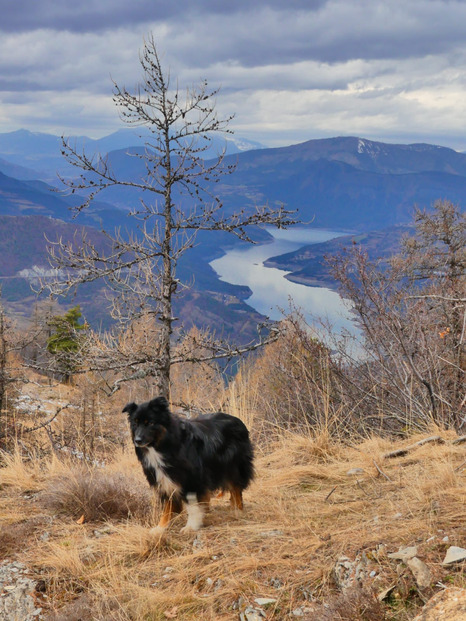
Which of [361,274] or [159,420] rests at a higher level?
[361,274]

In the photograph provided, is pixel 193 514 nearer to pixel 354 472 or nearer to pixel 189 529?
pixel 189 529

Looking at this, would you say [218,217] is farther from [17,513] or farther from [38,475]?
[17,513]

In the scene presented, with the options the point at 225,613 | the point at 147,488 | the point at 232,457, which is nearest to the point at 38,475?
the point at 147,488

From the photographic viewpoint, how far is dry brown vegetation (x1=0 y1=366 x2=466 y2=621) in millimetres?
2998

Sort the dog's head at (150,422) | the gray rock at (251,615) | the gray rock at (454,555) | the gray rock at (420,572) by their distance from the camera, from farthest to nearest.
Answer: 1. the dog's head at (150,422)
2. the gray rock at (251,615)
3. the gray rock at (454,555)
4. the gray rock at (420,572)

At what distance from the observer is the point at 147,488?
193 inches

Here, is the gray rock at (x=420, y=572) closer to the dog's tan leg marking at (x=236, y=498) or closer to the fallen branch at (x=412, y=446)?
the dog's tan leg marking at (x=236, y=498)

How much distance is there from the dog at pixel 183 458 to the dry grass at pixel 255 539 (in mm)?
184

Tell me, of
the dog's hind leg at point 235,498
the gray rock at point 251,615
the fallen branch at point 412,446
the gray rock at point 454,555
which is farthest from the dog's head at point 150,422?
the fallen branch at point 412,446

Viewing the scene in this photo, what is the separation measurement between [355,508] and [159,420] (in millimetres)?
1668

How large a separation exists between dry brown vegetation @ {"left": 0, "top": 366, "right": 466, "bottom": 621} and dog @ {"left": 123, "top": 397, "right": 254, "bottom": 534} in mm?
179

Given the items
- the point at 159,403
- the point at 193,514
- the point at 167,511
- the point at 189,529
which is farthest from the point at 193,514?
the point at 159,403

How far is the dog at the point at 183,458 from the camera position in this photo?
4066mm

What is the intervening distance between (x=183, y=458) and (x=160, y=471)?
0.68 ft
